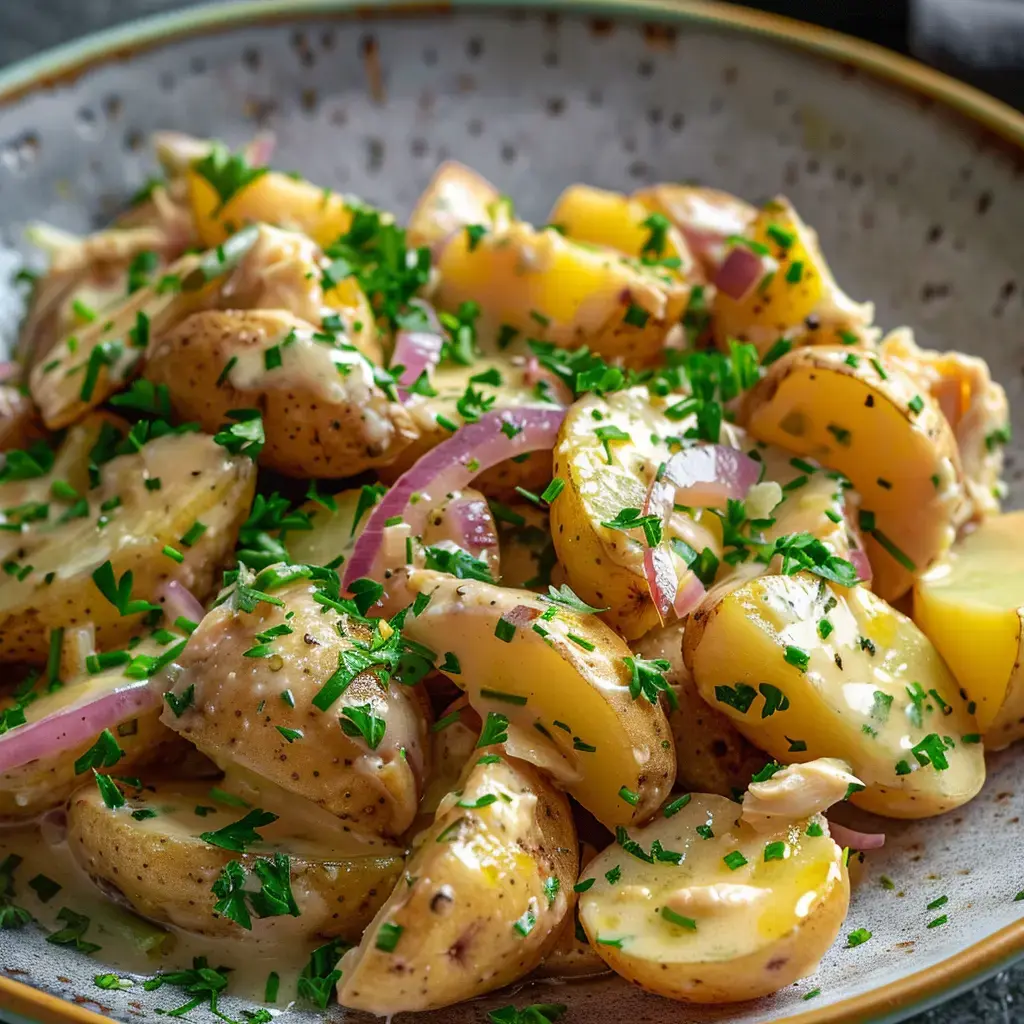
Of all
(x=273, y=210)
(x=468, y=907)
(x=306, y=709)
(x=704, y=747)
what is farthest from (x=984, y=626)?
(x=273, y=210)

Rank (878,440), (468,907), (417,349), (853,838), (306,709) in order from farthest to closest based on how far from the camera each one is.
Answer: (417,349) < (878,440) < (853,838) < (306,709) < (468,907)

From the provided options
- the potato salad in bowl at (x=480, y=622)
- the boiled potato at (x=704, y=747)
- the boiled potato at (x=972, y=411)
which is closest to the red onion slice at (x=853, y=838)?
the potato salad in bowl at (x=480, y=622)

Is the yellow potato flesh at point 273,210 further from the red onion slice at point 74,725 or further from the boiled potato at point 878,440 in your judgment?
the red onion slice at point 74,725

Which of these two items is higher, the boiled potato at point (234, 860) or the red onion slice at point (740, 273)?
the red onion slice at point (740, 273)

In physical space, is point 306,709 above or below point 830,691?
below

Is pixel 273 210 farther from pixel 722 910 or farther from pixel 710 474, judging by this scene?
pixel 722 910

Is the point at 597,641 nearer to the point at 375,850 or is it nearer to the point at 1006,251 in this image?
the point at 375,850
